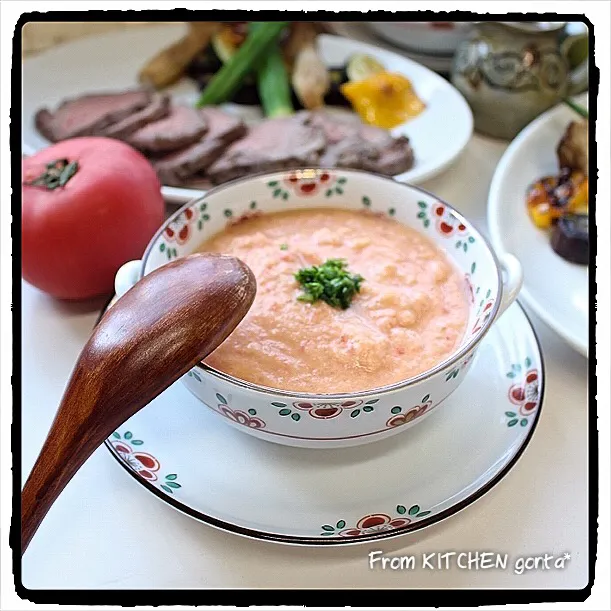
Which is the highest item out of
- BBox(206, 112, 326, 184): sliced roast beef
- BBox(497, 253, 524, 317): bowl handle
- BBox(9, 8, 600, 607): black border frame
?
BBox(497, 253, 524, 317): bowl handle

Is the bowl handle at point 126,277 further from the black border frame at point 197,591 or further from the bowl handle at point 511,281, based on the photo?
the bowl handle at point 511,281

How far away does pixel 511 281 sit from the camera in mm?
1109

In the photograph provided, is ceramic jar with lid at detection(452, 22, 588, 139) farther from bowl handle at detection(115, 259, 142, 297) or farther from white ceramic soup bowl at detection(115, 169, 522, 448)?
bowl handle at detection(115, 259, 142, 297)

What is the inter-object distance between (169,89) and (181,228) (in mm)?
859

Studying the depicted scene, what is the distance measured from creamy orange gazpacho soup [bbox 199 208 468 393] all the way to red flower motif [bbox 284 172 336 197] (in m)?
0.04

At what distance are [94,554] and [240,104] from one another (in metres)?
1.25

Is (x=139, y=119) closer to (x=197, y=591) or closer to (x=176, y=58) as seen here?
(x=176, y=58)

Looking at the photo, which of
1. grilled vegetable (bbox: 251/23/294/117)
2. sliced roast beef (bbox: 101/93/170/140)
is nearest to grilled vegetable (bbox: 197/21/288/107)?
grilled vegetable (bbox: 251/23/294/117)

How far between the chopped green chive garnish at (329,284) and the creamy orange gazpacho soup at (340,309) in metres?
0.01

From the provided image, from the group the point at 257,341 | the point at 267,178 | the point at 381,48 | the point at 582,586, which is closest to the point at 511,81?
the point at 381,48

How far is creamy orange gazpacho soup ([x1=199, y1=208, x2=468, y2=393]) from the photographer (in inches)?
40.9

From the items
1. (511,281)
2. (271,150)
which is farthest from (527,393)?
(271,150)

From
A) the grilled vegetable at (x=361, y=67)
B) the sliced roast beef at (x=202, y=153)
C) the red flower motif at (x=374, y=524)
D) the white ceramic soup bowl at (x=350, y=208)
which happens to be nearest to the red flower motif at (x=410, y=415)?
the white ceramic soup bowl at (x=350, y=208)

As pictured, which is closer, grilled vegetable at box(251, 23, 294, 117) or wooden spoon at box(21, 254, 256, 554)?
wooden spoon at box(21, 254, 256, 554)
